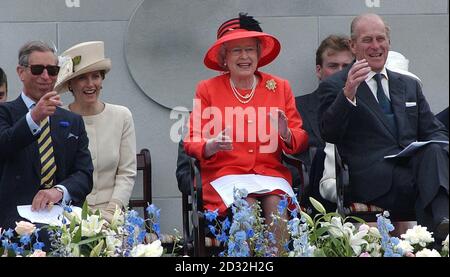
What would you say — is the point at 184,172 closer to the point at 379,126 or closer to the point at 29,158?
the point at 29,158

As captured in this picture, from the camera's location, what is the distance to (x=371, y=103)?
241 inches

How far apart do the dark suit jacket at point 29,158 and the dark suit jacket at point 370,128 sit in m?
1.30

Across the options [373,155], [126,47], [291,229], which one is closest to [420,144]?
[373,155]

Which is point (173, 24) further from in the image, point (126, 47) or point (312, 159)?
point (312, 159)

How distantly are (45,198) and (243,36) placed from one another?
4.50 ft

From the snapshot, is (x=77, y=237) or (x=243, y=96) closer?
(x=77, y=237)

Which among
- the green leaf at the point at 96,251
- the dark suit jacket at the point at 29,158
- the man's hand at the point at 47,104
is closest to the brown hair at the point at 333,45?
the dark suit jacket at the point at 29,158

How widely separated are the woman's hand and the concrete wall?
5.40 ft

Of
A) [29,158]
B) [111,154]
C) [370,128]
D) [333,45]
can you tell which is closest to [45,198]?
[29,158]

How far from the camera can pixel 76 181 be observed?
597 cm

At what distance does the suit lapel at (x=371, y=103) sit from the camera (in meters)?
6.09

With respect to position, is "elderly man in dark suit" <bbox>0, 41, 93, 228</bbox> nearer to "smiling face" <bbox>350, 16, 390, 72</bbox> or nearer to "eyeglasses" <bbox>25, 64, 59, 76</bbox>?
"eyeglasses" <bbox>25, 64, 59, 76</bbox>

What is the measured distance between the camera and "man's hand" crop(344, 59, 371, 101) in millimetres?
5699

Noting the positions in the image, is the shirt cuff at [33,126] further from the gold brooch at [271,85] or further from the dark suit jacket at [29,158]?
the gold brooch at [271,85]
